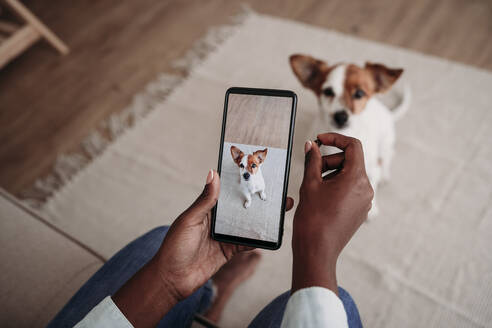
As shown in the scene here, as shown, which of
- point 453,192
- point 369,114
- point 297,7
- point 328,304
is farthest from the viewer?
point 297,7

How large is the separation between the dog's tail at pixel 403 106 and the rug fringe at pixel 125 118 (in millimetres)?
1075

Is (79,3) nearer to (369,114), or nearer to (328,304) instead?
(369,114)

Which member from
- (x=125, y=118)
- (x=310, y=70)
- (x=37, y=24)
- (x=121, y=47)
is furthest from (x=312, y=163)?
(x=37, y=24)

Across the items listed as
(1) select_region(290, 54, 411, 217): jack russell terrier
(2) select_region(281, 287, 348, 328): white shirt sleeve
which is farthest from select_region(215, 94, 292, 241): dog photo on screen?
(1) select_region(290, 54, 411, 217): jack russell terrier

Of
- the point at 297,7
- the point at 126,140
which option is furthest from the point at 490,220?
the point at 126,140

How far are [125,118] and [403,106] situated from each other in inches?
56.9

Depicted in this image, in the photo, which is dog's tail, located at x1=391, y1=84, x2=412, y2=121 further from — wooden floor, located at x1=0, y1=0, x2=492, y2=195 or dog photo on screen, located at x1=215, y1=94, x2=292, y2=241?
dog photo on screen, located at x1=215, y1=94, x2=292, y2=241

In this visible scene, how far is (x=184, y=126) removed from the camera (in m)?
1.61

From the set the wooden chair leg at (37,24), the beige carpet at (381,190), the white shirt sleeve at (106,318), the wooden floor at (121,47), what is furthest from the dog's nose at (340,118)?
the wooden chair leg at (37,24)

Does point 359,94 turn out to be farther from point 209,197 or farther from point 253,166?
point 209,197

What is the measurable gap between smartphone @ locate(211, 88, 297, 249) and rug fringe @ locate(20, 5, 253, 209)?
1.18m

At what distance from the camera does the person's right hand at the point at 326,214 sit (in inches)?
19.9

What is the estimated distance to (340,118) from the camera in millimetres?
1031

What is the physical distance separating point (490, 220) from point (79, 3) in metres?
2.98
